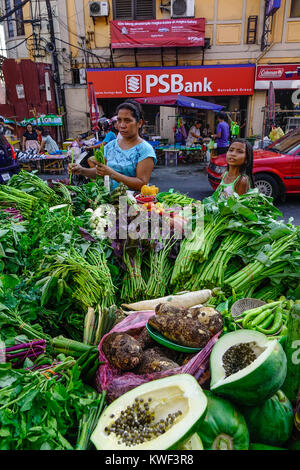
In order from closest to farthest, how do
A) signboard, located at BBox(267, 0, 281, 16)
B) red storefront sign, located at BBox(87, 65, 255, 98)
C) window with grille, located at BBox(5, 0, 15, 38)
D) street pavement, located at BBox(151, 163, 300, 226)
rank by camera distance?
street pavement, located at BBox(151, 163, 300, 226) → signboard, located at BBox(267, 0, 281, 16) → red storefront sign, located at BBox(87, 65, 255, 98) → window with grille, located at BBox(5, 0, 15, 38)

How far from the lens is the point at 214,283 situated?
7.08 ft

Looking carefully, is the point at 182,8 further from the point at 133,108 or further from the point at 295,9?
the point at 133,108

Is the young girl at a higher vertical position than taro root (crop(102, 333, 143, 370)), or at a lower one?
higher

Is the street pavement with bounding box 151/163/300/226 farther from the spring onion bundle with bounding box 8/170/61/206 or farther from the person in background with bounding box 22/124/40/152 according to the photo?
the person in background with bounding box 22/124/40/152

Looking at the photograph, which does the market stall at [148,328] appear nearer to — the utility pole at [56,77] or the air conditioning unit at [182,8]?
the utility pole at [56,77]

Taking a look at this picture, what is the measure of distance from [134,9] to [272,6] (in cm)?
629

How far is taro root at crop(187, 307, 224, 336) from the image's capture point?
5.12 ft

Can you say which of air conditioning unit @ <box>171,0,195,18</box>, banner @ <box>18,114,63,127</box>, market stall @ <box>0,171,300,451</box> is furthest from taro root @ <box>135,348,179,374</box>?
air conditioning unit @ <box>171,0,195,18</box>

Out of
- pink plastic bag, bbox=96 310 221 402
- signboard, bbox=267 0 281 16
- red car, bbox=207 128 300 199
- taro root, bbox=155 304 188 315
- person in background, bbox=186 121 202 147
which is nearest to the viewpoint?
pink plastic bag, bbox=96 310 221 402

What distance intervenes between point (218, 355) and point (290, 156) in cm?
748

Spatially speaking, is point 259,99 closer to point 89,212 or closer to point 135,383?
point 89,212

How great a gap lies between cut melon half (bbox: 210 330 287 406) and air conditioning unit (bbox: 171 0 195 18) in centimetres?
1713

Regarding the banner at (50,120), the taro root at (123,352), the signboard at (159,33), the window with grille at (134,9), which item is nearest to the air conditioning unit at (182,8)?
the signboard at (159,33)

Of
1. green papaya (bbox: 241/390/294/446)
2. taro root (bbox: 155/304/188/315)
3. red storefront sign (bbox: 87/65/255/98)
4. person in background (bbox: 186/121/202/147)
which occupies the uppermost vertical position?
red storefront sign (bbox: 87/65/255/98)
